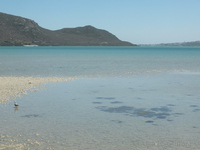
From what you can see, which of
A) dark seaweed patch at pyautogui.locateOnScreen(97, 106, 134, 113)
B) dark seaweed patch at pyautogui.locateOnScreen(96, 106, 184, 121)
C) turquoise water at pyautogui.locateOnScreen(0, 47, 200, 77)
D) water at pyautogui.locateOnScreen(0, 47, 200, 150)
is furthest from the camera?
turquoise water at pyautogui.locateOnScreen(0, 47, 200, 77)

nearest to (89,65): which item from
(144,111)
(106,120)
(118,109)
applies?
(118,109)

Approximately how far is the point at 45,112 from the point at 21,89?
5.52 metres

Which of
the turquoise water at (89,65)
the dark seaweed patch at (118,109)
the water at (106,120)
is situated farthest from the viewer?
the turquoise water at (89,65)

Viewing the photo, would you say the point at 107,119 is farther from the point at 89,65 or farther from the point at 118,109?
the point at 89,65

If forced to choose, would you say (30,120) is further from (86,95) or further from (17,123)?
(86,95)

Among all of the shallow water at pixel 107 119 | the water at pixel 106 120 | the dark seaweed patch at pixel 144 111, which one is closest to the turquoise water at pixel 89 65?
the shallow water at pixel 107 119

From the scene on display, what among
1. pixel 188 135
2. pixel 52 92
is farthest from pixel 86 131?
pixel 52 92

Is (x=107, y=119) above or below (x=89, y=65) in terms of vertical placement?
below

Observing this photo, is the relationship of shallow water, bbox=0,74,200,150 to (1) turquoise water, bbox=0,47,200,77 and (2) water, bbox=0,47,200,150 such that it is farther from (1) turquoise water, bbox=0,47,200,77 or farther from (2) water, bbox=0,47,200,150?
(1) turquoise water, bbox=0,47,200,77

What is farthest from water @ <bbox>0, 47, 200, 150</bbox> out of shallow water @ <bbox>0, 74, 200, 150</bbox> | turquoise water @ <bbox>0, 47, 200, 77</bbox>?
turquoise water @ <bbox>0, 47, 200, 77</bbox>

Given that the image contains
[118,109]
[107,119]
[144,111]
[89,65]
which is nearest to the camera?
[107,119]

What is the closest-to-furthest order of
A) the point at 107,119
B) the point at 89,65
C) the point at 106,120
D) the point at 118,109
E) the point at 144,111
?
the point at 106,120, the point at 107,119, the point at 144,111, the point at 118,109, the point at 89,65

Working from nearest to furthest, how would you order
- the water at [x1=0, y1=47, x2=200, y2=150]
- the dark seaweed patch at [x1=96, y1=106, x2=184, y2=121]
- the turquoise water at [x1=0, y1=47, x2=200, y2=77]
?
the water at [x1=0, y1=47, x2=200, y2=150] < the dark seaweed patch at [x1=96, y1=106, x2=184, y2=121] < the turquoise water at [x1=0, y1=47, x2=200, y2=77]

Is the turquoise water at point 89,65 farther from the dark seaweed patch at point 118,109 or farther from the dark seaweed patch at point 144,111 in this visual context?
the dark seaweed patch at point 144,111
